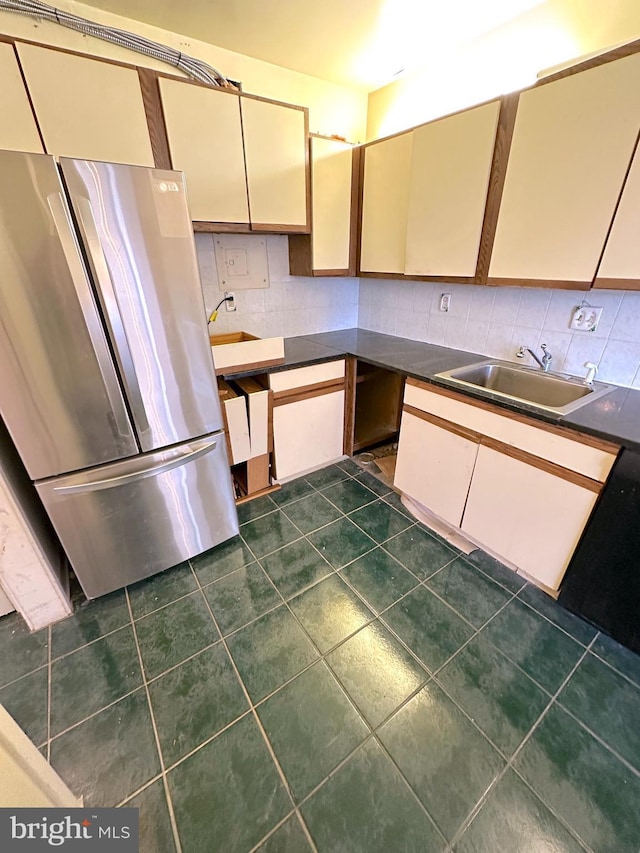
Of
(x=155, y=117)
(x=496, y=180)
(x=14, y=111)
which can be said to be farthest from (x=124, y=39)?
(x=496, y=180)

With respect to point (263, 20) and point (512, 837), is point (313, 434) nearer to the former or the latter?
point (512, 837)

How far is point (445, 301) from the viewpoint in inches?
89.6

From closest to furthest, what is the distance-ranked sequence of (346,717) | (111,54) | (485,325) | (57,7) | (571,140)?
1. (346,717)
2. (571,140)
3. (57,7)
4. (111,54)
5. (485,325)

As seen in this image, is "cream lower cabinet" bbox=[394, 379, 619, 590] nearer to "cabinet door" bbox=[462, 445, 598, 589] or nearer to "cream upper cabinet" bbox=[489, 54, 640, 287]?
"cabinet door" bbox=[462, 445, 598, 589]

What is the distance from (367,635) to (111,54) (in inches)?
110

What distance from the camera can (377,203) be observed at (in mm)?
2197

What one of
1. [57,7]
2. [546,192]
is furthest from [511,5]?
[57,7]

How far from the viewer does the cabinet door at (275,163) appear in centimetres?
182

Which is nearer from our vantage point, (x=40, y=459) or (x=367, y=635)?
(x=40, y=459)

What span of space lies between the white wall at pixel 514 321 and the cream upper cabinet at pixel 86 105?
1721 millimetres

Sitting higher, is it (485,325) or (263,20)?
(263,20)

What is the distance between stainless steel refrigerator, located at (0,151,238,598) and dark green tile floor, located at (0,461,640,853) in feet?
1.21

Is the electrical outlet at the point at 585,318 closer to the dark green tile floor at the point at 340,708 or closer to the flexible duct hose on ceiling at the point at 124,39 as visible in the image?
the dark green tile floor at the point at 340,708

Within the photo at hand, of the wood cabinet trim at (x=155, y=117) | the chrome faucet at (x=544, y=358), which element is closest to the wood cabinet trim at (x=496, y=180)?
the chrome faucet at (x=544, y=358)
